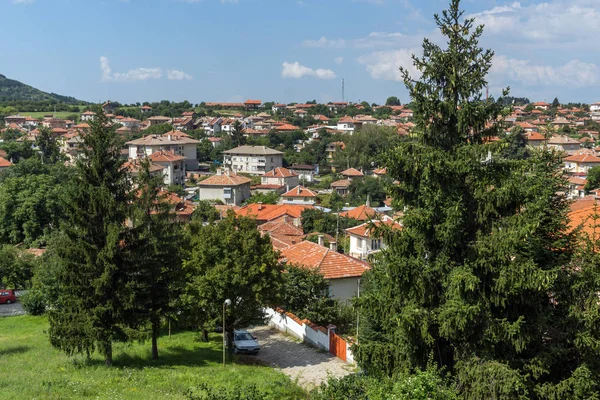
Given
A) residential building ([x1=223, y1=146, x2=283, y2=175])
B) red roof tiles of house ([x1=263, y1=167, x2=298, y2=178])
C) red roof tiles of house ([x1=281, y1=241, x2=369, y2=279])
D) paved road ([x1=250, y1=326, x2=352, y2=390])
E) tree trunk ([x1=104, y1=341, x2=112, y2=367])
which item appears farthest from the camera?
residential building ([x1=223, y1=146, x2=283, y2=175])

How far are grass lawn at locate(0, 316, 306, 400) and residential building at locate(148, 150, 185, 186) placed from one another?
64261 mm

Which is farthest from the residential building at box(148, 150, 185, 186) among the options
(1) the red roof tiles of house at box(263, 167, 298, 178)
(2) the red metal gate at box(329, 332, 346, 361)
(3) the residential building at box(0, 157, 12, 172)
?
(2) the red metal gate at box(329, 332, 346, 361)

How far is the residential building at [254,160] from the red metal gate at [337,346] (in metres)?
77.2

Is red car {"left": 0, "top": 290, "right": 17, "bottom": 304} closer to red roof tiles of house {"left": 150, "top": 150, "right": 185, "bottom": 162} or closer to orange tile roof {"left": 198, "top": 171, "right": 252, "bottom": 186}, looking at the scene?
orange tile roof {"left": 198, "top": 171, "right": 252, "bottom": 186}

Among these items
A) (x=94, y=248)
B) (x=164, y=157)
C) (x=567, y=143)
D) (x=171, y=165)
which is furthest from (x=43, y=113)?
(x=94, y=248)

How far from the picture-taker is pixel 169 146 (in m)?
102

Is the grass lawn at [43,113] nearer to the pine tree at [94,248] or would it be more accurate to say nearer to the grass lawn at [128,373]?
the grass lawn at [128,373]

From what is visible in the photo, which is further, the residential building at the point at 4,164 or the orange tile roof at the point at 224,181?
the residential building at the point at 4,164

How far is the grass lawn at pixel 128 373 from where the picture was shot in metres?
14.9

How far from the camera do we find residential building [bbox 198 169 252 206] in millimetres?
75875

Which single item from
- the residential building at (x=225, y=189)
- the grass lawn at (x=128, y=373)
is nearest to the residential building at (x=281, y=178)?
the residential building at (x=225, y=189)

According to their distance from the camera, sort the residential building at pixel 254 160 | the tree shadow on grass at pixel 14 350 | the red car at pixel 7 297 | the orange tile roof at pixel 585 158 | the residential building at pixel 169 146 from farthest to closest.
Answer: the residential building at pixel 169 146 < the residential building at pixel 254 160 < the orange tile roof at pixel 585 158 < the red car at pixel 7 297 < the tree shadow on grass at pixel 14 350

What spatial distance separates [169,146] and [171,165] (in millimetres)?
13393

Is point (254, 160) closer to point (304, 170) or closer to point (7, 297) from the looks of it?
point (304, 170)
